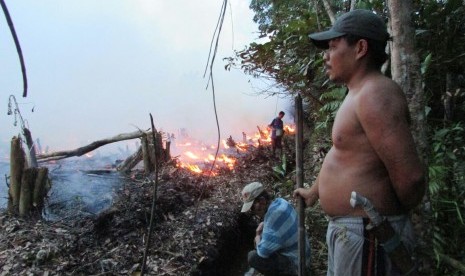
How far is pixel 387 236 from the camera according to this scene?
179 cm

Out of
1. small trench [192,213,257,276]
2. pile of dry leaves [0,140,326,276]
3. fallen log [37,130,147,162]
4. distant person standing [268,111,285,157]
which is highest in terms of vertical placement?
fallen log [37,130,147,162]

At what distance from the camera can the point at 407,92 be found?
2.62 meters

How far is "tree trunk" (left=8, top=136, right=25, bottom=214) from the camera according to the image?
19.4 ft

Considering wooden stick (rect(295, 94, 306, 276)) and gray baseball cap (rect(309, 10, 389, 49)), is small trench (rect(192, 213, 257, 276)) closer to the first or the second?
wooden stick (rect(295, 94, 306, 276))

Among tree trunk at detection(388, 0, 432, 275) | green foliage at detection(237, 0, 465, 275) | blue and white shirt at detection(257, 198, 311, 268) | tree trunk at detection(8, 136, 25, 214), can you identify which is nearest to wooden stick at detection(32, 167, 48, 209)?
tree trunk at detection(8, 136, 25, 214)

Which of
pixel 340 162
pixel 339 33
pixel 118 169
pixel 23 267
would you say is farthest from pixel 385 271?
pixel 118 169

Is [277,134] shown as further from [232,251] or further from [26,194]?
[26,194]

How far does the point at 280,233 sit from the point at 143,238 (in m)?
2.50

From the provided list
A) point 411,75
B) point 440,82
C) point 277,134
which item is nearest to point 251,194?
point 411,75

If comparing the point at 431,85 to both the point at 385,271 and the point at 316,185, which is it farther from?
the point at 385,271

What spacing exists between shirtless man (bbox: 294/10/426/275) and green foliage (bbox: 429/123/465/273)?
5.54ft

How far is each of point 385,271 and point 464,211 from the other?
2.12 meters

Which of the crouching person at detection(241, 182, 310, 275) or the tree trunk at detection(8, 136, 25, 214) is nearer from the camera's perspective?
the crouching person at detection(241, 182, 310, 275)

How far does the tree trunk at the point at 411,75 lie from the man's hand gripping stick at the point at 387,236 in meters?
0.86
